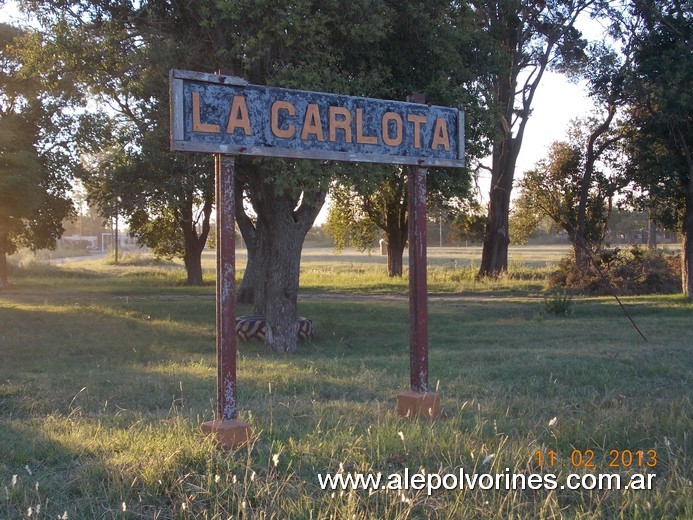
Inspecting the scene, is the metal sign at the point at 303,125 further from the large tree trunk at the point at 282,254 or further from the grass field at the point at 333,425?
the large tree trunk at the point at 282,254

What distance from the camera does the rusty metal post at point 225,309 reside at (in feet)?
19.2

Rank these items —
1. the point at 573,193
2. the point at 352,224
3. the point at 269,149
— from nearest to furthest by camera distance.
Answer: the point at 269,149 → the point at 573,193 → the point at 352,224

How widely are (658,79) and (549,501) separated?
70.9 feet

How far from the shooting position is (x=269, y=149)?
6.23 metres

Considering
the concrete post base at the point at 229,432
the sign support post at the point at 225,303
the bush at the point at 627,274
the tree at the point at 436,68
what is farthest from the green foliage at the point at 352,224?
the concrete post base at the point at 229,432

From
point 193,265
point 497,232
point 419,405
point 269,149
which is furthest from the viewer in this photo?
point 193,265

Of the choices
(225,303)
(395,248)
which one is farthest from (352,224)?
(225,303)

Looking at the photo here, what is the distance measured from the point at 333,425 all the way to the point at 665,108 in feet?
64.4

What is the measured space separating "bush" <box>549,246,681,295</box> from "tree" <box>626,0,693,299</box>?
361 cm

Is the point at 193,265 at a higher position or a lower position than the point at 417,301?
lower

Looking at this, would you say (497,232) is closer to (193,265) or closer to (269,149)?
(193,265)

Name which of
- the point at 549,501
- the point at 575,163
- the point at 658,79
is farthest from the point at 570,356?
the point at 575,163

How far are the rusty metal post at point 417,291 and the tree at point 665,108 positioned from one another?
17.6m

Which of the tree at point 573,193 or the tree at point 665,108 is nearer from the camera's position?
the tree at point 665,108
